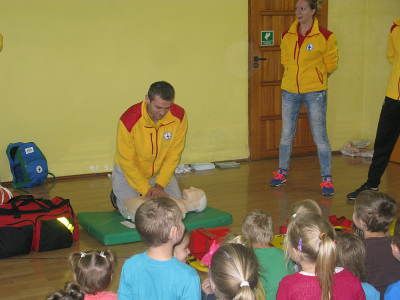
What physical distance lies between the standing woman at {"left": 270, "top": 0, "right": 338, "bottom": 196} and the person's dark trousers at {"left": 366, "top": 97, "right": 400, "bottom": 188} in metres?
0.44

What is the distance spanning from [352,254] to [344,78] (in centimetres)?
487

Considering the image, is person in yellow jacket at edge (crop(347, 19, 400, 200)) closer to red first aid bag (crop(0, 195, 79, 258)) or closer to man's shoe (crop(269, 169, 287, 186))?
man's shoe (crop(269, 169, 287, 186))

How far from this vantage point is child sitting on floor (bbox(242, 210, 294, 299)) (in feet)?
5.38

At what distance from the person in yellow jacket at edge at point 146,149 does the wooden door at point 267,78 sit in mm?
2442

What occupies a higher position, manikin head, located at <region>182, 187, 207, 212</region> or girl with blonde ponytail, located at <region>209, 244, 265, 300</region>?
girl with blonde ponytail, located at <region>209, 244, 265, 300</region>

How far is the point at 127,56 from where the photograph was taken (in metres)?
4.98

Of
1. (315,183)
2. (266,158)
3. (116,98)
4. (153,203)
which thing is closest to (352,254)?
(153,203)

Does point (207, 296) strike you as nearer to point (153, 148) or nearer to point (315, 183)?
point (153, 148)

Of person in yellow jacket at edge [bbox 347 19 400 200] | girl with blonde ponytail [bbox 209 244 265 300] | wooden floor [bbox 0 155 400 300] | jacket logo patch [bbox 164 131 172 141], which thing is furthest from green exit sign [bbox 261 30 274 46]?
girl with blonde ponytail [bbox 209 244 265 300]

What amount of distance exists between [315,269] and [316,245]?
0.07 metres

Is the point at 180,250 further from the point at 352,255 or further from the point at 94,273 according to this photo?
the point at 352,255

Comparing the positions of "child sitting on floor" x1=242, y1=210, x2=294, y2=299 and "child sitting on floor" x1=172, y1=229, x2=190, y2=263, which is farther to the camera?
"child sitting on floor" x1=172, y1=229, x2=190, y2=263

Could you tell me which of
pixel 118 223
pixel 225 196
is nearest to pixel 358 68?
pixel 225 196

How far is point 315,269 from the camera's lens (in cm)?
142
